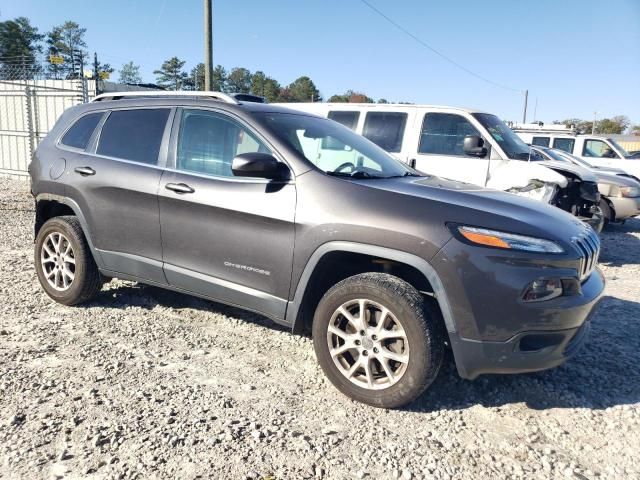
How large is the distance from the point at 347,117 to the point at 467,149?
6.77ft

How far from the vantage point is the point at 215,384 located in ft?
10.5

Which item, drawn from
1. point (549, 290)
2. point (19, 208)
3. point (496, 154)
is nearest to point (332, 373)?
point (549, 290)

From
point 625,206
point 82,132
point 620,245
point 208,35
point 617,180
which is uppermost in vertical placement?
point 208,35

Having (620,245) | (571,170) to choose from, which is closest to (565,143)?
(620,245)

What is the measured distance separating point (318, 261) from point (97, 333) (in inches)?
78.5

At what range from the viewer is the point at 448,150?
7316mm

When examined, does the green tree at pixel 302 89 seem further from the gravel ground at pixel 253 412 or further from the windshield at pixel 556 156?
the gravel ground at pixel 253 412

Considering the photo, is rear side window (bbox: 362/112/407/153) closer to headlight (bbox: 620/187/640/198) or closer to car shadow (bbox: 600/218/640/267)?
car shadow (bbox: 600/218/640/267)

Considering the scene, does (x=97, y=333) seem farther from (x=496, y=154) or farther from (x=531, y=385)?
(x=496, y=154)

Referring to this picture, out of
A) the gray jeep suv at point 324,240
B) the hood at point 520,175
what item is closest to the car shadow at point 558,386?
the gray jeep suv at point 324,240

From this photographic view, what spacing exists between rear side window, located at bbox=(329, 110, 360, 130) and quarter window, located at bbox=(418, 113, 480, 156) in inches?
42.2

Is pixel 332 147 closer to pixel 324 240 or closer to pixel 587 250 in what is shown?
pixel 324 240

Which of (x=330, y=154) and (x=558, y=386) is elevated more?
(x=330, y=154)

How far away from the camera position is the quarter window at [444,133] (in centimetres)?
723
